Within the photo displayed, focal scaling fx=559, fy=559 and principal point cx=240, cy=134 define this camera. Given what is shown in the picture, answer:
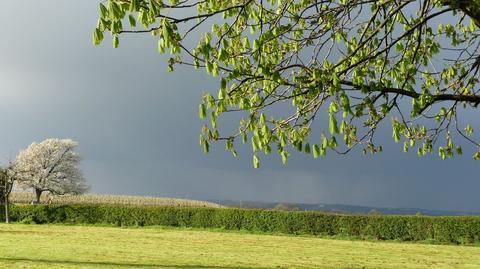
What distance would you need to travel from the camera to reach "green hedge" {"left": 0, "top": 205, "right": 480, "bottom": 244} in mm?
33594

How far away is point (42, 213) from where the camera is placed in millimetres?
40844

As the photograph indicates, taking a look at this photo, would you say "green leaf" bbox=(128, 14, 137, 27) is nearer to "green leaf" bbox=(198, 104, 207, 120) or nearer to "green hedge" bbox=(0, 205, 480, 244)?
"green leaf" bbox=(198, 104, 207, 120)

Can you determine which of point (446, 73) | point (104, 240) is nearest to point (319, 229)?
point (104, 240)

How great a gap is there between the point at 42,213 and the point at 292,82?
3707cm

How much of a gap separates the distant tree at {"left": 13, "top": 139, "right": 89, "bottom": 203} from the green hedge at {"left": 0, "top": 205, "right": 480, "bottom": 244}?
26.3 meters

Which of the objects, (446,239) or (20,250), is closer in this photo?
(20,250)

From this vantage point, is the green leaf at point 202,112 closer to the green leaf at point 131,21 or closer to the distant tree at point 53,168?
the green leaf at point 131,21

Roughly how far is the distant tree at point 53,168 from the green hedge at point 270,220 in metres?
26.3

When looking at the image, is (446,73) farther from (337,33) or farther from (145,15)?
(145,15)

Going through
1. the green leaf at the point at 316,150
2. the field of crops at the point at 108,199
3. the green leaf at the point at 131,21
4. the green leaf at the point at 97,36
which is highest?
the green leaf at the point at 131,21

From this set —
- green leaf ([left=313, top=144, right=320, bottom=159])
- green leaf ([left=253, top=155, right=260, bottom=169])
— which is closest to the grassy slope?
green leaf ([left=253, top=155, right=260, bottom=169])

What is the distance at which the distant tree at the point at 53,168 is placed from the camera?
2643 inches

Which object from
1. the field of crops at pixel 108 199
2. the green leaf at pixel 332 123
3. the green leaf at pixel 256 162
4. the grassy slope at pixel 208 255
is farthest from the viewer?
the field of crops at pixel 108 199

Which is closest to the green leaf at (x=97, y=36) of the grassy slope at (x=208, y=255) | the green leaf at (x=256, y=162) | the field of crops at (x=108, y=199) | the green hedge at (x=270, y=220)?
the green leaf at (x=256, y=162)
